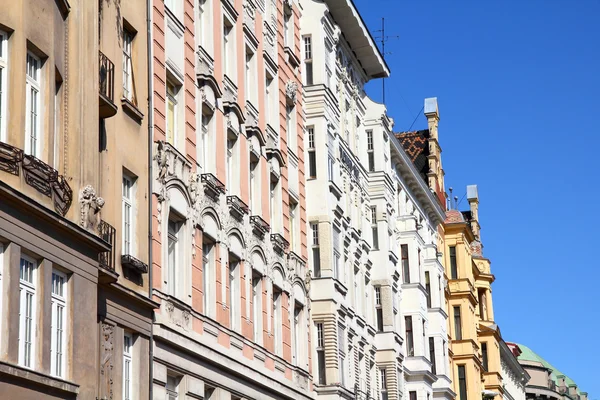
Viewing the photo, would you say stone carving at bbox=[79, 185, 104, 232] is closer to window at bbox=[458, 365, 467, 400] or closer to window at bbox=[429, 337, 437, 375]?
window at bbox=[429, 337, 437, 375]

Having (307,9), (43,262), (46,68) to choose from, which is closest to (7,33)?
(46,68)

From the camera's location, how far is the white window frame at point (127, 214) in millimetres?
26734

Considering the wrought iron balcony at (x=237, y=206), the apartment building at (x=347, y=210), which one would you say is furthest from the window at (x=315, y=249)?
the wrought iron balcony at (x=237, y=206)

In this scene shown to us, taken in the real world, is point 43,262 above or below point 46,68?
below

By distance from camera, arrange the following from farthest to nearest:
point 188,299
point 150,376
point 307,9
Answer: point 307,9 → point 188,299 → point 150,376

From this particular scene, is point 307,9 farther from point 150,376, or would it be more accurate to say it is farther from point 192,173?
point 150,376

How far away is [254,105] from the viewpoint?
37469mm

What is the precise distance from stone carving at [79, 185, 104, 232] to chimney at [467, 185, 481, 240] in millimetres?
80977

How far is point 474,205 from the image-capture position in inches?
4055

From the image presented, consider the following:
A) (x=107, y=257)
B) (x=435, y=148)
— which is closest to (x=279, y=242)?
(x=107, y=257)

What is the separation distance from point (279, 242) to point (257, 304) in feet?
9.48

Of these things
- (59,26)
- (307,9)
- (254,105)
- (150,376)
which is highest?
(307,9)

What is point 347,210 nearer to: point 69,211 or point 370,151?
point 370,151

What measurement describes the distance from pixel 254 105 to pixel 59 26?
15.1 meters
